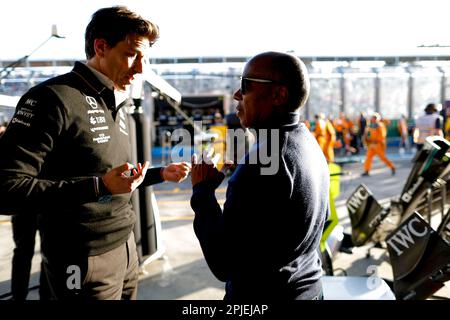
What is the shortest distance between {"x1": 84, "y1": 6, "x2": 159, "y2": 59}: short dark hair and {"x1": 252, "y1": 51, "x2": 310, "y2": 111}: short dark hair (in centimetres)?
64

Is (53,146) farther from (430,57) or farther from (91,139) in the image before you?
(430,57)

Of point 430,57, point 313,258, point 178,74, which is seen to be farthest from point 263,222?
point 178,74

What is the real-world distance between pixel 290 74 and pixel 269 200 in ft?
1.51

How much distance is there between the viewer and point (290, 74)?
54.1 inches

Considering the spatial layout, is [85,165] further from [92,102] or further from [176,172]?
[176,172]

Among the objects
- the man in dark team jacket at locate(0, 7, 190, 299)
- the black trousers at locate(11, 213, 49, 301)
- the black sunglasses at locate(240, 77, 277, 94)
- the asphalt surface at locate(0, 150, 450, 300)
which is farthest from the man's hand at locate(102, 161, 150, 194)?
the asphalt surface at locate(0, 150, 450, 300)

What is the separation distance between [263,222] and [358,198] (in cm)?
377

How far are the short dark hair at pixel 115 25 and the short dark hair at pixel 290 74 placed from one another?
2.08ft

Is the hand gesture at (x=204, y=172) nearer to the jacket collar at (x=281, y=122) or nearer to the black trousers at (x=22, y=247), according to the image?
the jacket collar at (x=281, y=122)

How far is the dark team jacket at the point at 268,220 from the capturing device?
1232 millimetres

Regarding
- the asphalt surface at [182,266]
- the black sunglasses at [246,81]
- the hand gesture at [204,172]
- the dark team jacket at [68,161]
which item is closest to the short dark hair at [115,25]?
the dark team jacket at [68,161]

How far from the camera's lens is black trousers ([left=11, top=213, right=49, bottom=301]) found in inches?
122

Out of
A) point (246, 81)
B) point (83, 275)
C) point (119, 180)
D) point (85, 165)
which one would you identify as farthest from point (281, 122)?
point (83, 275)

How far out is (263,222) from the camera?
124 cm
